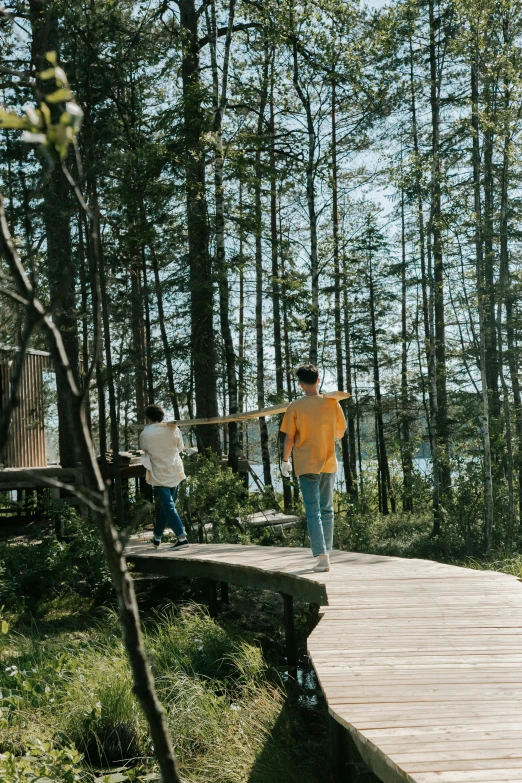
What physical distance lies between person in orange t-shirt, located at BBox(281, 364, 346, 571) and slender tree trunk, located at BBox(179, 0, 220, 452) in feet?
27.5

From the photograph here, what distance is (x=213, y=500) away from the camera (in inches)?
550

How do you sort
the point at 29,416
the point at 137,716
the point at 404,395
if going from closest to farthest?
the point at 137,716
the point at 29,416
the point at 404,395

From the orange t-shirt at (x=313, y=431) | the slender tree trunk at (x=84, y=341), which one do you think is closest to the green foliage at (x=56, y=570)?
the slender tree trunk at (x=84, y=341)

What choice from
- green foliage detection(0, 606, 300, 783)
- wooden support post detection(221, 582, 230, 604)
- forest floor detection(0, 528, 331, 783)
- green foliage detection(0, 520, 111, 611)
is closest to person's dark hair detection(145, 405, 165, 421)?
green foliage detection(0, 520, 111, 611)

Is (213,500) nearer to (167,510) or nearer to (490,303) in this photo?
Answer: (167,510)

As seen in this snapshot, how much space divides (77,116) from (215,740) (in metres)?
5.56

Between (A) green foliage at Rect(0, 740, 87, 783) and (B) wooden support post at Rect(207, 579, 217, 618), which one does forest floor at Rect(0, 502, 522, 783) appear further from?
(B) wooden support post at Rect(207, 579, 217, 618)

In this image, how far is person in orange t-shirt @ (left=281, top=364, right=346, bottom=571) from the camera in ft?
24.5

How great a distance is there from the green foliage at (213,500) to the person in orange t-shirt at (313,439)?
619 cm

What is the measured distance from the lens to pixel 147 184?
15.4 m

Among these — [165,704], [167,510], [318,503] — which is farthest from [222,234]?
[165,704]

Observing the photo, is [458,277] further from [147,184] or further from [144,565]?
[144,565]

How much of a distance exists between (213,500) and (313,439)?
22.2ft

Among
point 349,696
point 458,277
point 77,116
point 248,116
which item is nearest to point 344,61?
point 458,277
